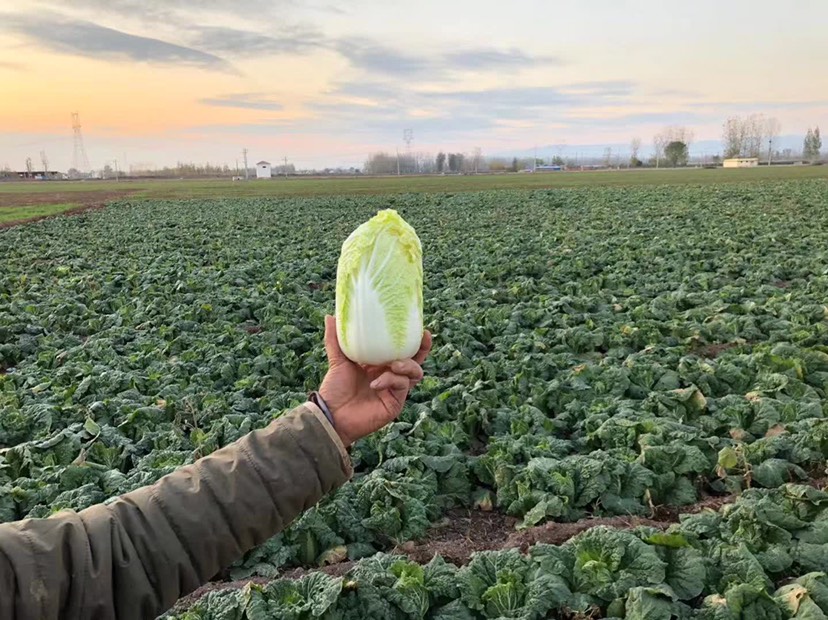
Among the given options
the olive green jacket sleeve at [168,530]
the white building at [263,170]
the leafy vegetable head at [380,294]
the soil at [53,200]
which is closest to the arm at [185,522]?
the olive green jacket sleeve at [168,530]

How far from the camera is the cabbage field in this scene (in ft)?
13.6

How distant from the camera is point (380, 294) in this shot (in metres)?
3.15

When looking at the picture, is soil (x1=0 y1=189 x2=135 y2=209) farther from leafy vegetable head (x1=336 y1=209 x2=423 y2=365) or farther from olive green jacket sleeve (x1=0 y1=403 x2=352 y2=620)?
olive green jacket sleeve (x1=0 y1=403 x2=352 y2=620)

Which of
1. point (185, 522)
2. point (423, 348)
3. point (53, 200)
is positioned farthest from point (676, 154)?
point (185, 522)

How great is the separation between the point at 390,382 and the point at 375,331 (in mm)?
285

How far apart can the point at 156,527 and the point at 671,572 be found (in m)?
3.32

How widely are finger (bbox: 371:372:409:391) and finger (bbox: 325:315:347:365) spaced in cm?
21

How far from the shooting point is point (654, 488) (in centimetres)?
571

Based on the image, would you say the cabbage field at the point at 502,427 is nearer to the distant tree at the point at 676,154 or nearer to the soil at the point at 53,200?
the soil at the point at 53,200

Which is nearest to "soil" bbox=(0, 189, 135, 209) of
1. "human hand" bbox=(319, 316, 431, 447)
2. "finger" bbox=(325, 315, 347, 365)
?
"finger" bbox=(325, 315, 347, 365)

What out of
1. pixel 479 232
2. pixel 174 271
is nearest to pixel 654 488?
pixel 174 271

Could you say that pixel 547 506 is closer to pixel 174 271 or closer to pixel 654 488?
pixel 654 488

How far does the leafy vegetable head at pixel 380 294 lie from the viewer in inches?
118

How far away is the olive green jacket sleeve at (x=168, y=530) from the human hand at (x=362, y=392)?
13 cm
